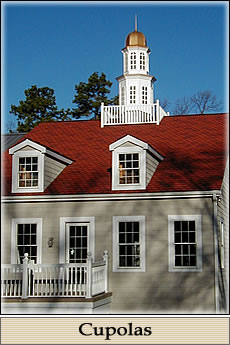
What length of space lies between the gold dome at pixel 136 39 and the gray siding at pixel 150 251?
327 inches

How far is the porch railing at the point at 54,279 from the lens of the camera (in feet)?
47.8

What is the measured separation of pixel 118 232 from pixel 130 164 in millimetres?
1969

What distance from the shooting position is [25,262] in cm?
1483

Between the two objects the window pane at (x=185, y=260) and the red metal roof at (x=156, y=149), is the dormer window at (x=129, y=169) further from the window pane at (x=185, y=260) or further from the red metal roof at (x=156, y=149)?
the window pane at (x=185, y=260)

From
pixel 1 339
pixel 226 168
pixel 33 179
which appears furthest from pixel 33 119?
pixel 1 339

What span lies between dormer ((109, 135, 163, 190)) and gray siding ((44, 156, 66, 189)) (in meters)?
1.93

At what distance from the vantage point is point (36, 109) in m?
31.8

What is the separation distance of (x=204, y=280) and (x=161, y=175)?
3247 mm

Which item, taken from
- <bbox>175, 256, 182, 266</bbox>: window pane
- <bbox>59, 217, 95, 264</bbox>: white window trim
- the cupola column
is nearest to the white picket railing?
the cupola column

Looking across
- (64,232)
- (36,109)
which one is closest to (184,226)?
(64,232)

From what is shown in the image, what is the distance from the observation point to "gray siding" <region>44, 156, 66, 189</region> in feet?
56.3

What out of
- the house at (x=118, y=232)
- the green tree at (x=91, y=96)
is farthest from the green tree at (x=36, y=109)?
the house at (x=118, y=232)

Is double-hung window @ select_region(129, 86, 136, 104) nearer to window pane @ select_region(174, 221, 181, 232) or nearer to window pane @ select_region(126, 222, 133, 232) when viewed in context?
window pane @ select_region(126, 222, 133, 232)

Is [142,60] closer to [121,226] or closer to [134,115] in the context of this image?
[134,115]
